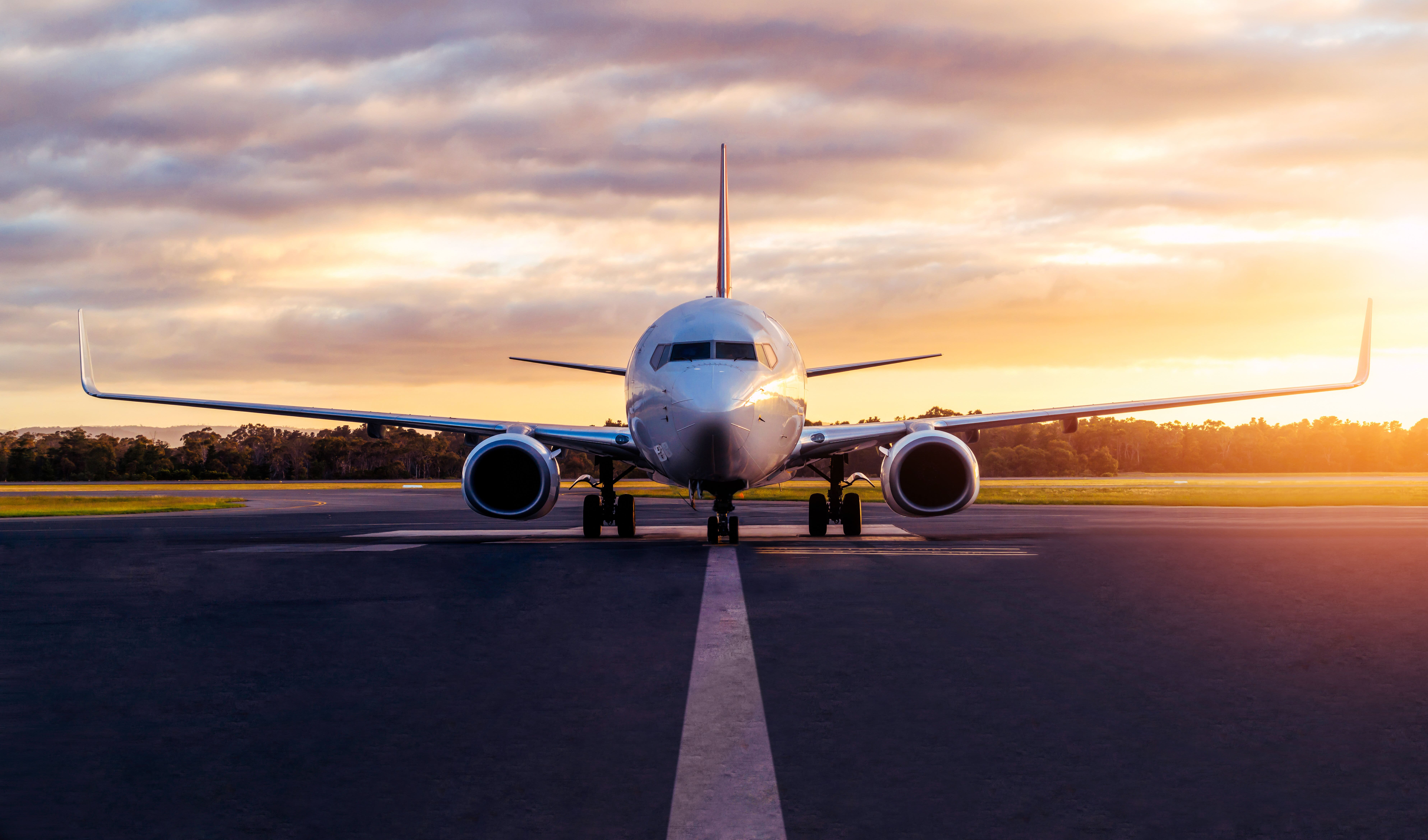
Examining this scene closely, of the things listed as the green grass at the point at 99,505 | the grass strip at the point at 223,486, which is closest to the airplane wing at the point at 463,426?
the green grass at the point at 99,505

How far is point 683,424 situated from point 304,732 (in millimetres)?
9413

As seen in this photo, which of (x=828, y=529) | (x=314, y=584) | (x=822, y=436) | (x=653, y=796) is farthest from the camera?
(x=828, y=529)

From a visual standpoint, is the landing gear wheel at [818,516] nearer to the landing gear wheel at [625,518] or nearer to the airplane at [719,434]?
the airplane at [719,434]

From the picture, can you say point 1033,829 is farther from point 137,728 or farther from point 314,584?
point 314,584

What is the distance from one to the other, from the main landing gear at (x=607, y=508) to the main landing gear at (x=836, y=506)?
3.29m

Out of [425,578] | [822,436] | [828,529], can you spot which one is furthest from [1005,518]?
[425,578]

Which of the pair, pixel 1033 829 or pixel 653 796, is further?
pixel 653 796

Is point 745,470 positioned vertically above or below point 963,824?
above

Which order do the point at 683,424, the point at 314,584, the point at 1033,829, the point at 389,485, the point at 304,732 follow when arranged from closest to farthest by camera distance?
the point at 1033,829 → the point at 304,732 → the point at 314,584 → the point at 683,424 → the point at 389,485

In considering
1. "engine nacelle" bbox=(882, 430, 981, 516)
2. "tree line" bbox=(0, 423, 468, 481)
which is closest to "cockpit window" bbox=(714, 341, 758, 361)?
"engine nacelle" bbox=(882, 430, 981, 516)

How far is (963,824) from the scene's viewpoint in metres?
3.85

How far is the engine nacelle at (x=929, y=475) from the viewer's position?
1711 cm

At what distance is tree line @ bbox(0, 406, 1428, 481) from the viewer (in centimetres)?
8669

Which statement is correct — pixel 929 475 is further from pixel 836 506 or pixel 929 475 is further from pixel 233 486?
pixel 233 486
